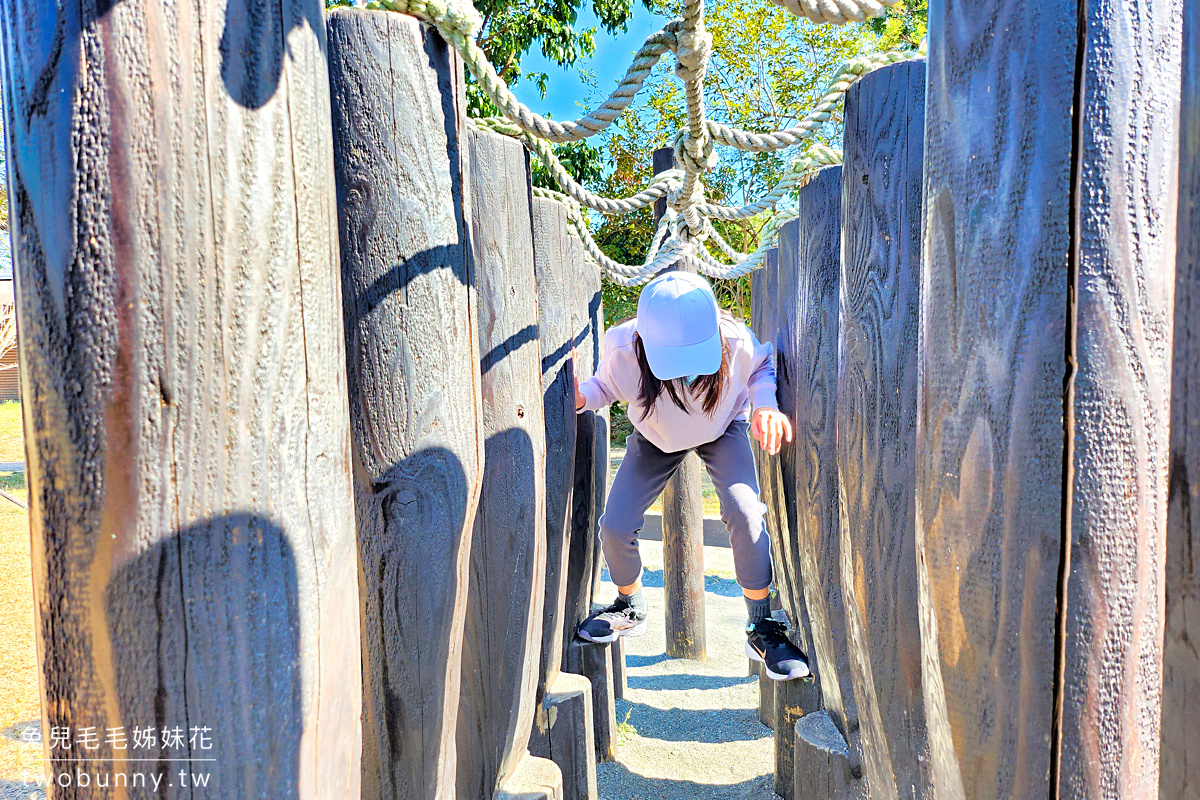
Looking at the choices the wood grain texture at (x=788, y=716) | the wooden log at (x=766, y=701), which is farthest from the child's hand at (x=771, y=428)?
the wooden log at (x=766, y=701)

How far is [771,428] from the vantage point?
8.18 ft

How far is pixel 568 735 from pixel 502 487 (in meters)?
1.22

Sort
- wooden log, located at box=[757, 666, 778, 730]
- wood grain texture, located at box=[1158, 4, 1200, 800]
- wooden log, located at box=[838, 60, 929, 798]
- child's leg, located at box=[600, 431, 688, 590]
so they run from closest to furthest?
1. wood grain texture, located at box=[1158, 4, 1200, 800]
2. wooden log, located at box=[838, 60, 929, 798]
3. child's leg, located at box=[600, 431, 688, 590]
4. wooden log, located at box=[757, 666, 778, 730]

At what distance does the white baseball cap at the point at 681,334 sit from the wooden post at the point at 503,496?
27.9 inches

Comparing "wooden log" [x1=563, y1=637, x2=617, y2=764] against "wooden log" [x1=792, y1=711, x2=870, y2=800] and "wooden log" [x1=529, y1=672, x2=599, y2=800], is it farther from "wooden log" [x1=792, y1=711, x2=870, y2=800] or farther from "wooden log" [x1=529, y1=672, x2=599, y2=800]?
"wooden log" [x1=792, y1=711, x2=870, y2=800]

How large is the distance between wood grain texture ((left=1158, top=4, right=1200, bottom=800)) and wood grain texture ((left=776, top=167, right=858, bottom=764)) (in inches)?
42.7

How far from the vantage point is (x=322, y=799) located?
1.07 meters

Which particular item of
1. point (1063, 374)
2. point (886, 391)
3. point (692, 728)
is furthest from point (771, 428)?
point (692, 728)

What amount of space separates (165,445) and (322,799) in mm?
577

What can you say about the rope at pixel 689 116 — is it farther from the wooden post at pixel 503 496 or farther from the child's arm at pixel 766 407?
the child's arm at pixel 766 407

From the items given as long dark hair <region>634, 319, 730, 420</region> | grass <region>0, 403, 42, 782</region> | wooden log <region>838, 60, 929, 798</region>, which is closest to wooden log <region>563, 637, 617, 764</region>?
long dark hair <region>634, 319, 730, 420</region>

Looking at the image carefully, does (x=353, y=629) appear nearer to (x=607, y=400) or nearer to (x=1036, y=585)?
(x=1036, y=585)

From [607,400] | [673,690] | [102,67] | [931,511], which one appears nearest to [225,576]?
[102,67]

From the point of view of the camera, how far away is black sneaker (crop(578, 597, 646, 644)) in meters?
3.50
